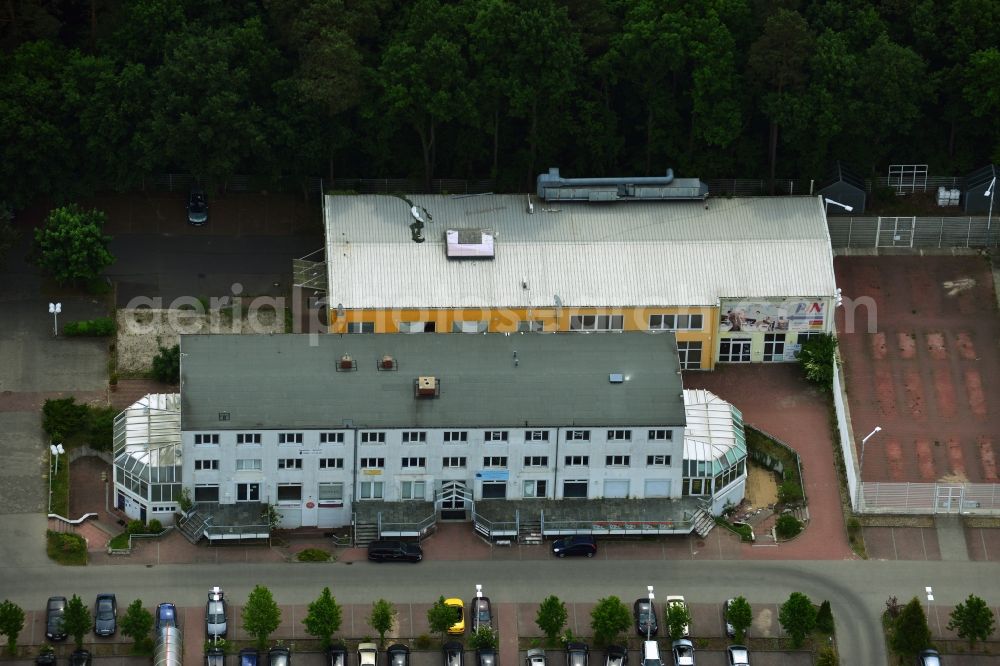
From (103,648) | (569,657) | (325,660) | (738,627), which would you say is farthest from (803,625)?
(103,648)

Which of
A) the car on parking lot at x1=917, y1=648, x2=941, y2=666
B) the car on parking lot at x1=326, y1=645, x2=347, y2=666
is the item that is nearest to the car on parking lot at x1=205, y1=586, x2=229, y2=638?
the car on parking lot at x1=326, y1=645, x2=347, y2=666

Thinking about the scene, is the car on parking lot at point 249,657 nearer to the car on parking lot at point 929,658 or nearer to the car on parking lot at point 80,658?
the car on parking lot at point 80,658

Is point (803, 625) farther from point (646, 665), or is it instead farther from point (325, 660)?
point (325, 660)

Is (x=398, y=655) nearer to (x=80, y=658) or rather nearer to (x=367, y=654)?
(x=367, y=654)

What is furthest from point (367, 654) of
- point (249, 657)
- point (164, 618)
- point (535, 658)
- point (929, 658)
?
point (929, 658)

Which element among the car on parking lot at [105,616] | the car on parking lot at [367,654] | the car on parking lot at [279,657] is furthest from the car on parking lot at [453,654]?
the car on parking lot at [105,616]
